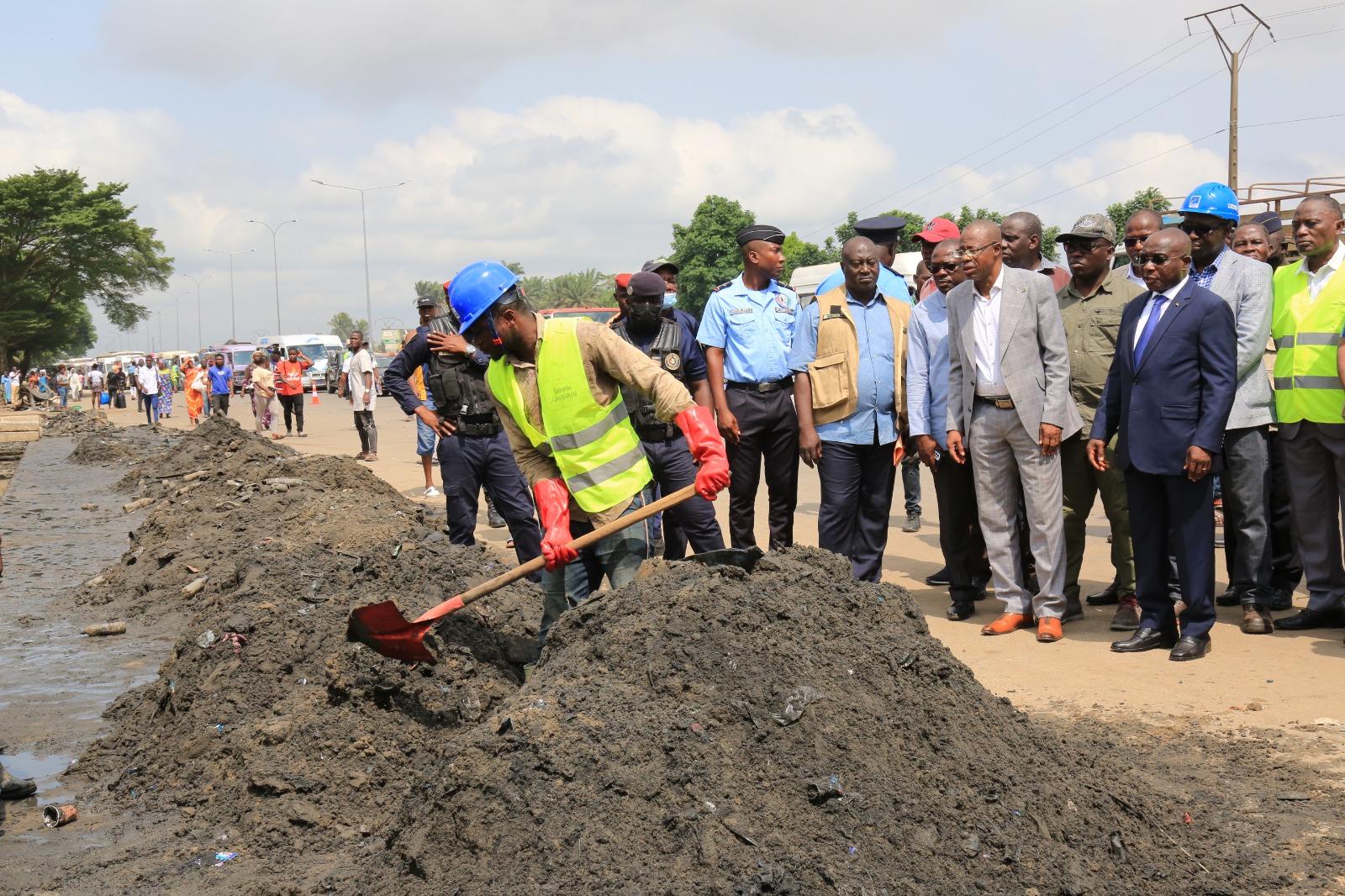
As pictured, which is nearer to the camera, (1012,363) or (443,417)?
(1012,363)

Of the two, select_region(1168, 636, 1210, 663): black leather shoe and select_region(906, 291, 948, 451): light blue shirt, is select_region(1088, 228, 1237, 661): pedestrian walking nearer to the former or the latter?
select_region(1168, 636, 1210, 663): black leather shoe

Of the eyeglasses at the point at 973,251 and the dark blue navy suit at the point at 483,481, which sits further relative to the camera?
the dark blue navy suit at the point at 483,481

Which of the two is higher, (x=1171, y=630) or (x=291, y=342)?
(x=291, y=342)

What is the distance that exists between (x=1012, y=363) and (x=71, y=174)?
54107 mm

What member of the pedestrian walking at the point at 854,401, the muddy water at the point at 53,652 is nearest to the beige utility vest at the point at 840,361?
the pedestrian walking at the point at 854,401

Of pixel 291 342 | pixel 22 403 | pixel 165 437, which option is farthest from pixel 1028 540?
pixel 291 342

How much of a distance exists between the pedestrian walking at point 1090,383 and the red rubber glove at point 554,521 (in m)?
3.19

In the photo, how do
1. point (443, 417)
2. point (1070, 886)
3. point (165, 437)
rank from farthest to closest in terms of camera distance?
point (165, 437), point (443, 417), point (1070, 886)

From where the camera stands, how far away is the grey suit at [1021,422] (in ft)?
21.0

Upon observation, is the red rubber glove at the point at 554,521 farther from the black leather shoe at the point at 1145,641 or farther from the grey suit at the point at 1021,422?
the black leather shoe at the point at 1145,641

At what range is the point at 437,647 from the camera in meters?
5.40

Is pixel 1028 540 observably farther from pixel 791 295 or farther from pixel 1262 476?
pixel 791 295

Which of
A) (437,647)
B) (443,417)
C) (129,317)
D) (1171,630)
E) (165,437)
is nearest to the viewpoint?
(437,647)

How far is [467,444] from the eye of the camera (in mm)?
7781
